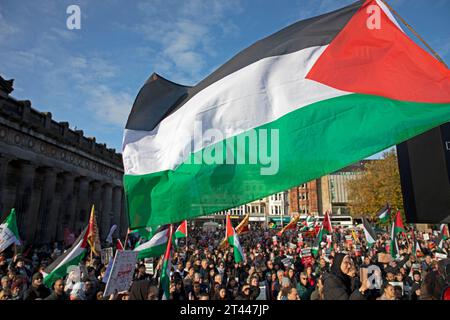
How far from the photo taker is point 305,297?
7.48m

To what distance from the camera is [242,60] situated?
16.5ft

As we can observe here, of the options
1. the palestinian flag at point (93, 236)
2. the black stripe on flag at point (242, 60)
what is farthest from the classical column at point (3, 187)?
the black stripe on flag at point (242, 60)

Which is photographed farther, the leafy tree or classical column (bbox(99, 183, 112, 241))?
the leafy tree

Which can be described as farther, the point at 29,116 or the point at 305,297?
the point at 29,116

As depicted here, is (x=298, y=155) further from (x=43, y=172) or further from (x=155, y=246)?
(x=43, y=172)

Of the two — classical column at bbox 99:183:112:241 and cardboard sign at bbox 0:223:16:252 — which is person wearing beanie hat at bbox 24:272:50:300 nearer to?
cardboard sign at bbox 0:223:16:252

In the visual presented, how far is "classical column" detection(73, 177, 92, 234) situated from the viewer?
3375cm

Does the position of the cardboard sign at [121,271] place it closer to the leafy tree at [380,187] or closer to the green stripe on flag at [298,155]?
the green stripe on flag at [298,155]

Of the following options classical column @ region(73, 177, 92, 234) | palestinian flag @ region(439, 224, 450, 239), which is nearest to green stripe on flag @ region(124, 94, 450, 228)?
palestinian flag @ region(439, 224, 450, 239)

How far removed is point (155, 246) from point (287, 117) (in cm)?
630

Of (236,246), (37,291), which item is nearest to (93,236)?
(37,291)

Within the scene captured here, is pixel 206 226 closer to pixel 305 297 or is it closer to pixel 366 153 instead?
pixel 305 297
